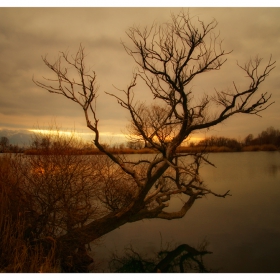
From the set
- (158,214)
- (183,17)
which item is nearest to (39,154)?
(158,214)

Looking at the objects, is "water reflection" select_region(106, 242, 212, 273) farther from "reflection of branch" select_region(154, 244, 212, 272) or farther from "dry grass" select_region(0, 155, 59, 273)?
"dry grass" select_region(0, 155, 59, 273)

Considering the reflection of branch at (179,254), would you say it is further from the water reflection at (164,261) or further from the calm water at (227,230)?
the calm water at (227,230)

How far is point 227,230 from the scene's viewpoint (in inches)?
363

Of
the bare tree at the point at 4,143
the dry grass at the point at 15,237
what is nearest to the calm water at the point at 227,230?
the dry grass at the point at 15,237

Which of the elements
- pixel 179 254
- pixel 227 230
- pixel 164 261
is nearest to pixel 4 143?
pixel 164 261

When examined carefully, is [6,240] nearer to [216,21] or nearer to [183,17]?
[183,17]

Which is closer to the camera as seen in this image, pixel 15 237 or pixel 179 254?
pixel 15 237

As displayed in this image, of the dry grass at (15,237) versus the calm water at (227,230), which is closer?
the dry grass at (15,237)

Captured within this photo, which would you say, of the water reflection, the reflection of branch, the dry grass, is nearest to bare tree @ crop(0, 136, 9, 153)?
the dry grass

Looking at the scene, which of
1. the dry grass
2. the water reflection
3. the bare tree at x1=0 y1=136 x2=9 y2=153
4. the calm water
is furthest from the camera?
A: the calm water

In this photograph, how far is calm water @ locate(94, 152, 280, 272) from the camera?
7.01 m

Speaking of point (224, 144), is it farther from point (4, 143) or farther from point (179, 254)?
point (4, 143)

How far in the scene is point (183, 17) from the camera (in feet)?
14.8

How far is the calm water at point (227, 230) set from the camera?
7.01 metres
